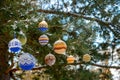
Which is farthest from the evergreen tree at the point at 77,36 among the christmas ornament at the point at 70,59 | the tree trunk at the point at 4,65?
the christmas ornament at the point at 70,59

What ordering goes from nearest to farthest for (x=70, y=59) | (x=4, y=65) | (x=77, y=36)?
(x=70, y=59)
(x=77, y=36)
(x=4, y=65)

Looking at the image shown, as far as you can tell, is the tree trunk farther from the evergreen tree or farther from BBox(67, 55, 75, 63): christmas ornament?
BBox(67, 55, 75, 63): christmas ornament

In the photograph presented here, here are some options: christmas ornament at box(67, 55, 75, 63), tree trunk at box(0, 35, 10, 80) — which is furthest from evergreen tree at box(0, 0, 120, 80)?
christmas ornament at box(67, 55, 75, 63)

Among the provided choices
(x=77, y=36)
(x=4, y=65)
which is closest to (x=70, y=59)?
(x=77, y=36)

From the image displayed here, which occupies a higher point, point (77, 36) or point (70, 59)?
point (77, 36)

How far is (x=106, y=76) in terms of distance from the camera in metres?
4.88

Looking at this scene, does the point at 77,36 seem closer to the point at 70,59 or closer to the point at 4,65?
the point at 70,59

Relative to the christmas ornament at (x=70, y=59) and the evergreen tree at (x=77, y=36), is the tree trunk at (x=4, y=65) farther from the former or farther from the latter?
the christmas ornament at (x=70, y=59)

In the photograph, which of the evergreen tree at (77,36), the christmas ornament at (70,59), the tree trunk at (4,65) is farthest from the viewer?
the tree trunk at (4,65)

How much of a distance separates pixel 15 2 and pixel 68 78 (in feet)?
5.04

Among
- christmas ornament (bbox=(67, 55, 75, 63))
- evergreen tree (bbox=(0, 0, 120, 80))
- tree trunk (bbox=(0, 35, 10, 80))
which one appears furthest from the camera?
tree trunk (bbox=(0, 35, 10, 80))

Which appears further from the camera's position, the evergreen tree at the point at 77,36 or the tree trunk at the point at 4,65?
the tree trunk at the point at 4,65

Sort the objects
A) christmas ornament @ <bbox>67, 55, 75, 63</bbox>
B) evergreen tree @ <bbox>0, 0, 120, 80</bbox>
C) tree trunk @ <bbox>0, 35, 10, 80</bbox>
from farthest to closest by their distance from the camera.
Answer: tree trunk @ <bbox>0, 35, 10, 80</bbox>
evergreen tree @ <bbox>0, 0, 120, 80</bbox>
christmas ornament @ <bbox>67, 55, 75, 63</bbox>

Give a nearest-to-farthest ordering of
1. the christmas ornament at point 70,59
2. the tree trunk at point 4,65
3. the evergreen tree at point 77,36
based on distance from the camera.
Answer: the christmas ornament at point 70,59, the evergreen tree at point 77,36, the tree trunk at point 4,65
